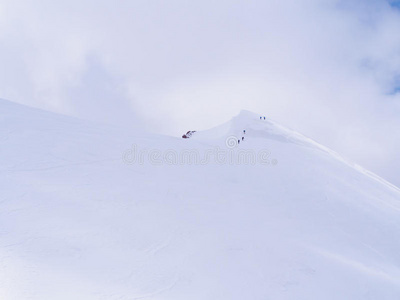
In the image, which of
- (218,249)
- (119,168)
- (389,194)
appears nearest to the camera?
(218,249)

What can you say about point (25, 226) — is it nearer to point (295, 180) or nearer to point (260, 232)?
point (260, 232)

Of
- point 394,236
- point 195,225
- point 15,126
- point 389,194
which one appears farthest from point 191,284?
point 389,194

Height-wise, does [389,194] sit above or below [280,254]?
above

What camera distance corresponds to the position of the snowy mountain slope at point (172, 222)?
8141mm

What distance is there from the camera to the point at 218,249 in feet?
33.1

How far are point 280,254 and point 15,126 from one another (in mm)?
17328

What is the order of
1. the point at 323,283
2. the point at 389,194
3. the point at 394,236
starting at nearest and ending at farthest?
the point at 323,283 → the point at 394,236 → the point at 389,194

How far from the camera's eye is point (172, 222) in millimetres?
11477

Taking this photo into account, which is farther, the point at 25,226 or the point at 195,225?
the point at 195,225

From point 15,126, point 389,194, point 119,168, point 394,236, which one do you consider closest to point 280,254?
point 394,236

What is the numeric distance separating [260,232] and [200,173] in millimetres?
6876

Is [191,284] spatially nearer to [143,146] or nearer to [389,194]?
[143,146]

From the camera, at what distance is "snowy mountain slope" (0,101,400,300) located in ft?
26.7

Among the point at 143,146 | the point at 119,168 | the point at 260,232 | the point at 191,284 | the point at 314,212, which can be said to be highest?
the point at 143,146
